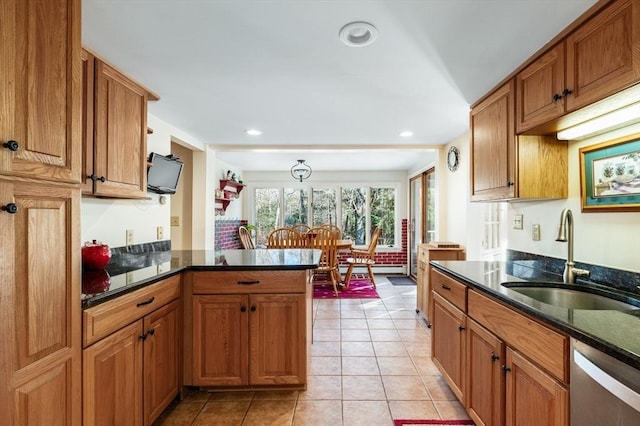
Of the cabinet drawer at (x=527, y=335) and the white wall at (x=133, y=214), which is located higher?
the white wall at (x=133, y=214)

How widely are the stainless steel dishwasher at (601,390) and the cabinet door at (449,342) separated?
0.77 metres

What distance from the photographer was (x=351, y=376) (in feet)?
7.73

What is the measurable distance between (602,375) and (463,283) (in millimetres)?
898

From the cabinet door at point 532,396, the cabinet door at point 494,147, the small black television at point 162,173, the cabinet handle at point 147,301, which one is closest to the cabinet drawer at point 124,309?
the cabinet handle at point 147,301

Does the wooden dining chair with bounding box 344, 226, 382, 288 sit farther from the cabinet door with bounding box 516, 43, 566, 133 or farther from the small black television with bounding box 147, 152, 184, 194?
the cabinet door with bounding box 516, 43, 566, 133

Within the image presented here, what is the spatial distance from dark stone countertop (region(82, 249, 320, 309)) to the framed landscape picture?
1.58 metres

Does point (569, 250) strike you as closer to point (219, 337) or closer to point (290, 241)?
point (219, 337)

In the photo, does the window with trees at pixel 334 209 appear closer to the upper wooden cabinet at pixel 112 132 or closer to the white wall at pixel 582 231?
the white wall at pixel 582 231

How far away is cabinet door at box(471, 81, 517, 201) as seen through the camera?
1953mm

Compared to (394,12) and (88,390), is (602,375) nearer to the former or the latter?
(394,12)

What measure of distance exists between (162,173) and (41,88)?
5.51ft

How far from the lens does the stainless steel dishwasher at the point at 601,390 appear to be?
84cm

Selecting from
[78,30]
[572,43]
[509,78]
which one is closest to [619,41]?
[572,43]

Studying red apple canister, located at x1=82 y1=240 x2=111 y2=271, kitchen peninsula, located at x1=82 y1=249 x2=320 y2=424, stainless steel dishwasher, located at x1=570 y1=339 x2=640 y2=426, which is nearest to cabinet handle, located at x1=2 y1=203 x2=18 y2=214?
red apple canister, located at x1=82 y1=240 x2=111 y2=271
